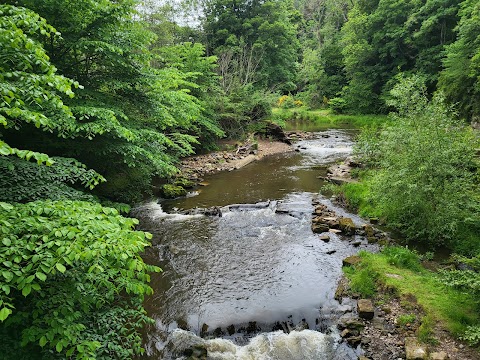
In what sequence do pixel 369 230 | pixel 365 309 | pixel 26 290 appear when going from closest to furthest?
pixel 26 290 → pixel 365 309 → pixel 369 230

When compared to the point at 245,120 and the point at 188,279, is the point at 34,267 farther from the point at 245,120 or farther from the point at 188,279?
the point at 245,120

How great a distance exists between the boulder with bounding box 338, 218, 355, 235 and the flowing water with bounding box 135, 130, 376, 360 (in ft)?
2.12

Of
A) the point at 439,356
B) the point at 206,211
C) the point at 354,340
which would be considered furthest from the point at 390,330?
Answer: the point at 206,211

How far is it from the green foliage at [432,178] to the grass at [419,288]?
1325 millimetres

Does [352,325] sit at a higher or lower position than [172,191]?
lower

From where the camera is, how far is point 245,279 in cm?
848

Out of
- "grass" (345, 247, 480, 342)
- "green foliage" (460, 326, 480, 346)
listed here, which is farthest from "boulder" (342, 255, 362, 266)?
"green foliage" (460, 326, 480, 346)

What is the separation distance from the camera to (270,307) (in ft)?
24.4

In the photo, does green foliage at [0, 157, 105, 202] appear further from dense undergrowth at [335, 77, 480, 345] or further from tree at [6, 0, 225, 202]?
dense undergrowth at [335, 77, 480, 345]

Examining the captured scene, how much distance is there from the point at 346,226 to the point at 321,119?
35.8m

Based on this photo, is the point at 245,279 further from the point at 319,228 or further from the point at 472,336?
the point at 472,336

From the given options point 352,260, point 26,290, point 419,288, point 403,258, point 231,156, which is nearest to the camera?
point 26,290

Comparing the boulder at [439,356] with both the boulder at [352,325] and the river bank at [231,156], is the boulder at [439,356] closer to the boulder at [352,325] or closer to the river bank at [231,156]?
the boulder at [352,325]

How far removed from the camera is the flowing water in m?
6.44
